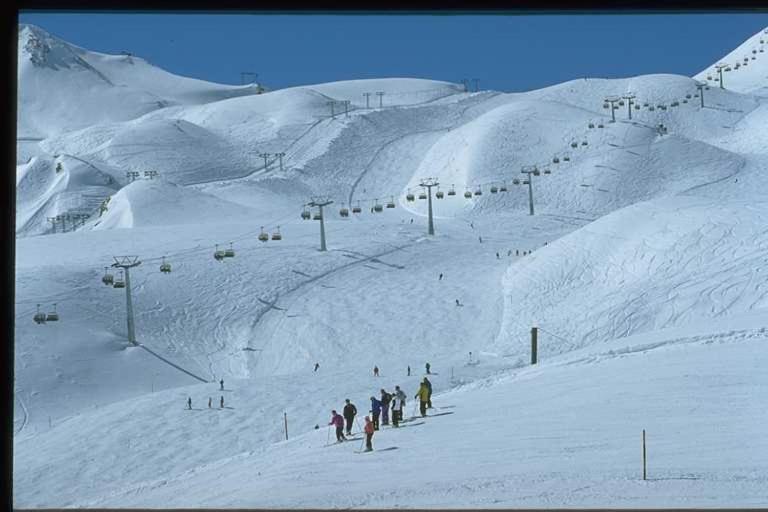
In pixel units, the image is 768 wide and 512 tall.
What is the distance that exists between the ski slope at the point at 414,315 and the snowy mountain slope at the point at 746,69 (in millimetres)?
13497

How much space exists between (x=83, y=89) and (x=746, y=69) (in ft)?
285

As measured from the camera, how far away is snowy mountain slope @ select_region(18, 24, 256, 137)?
12000cm

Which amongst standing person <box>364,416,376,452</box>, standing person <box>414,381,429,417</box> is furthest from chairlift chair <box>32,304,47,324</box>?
standing person <box>364,416,376,452</box>

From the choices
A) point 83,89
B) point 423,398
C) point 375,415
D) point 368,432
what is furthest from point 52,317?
point 83,89

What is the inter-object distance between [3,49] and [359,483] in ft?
22.3

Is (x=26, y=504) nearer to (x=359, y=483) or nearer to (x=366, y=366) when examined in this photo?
(x=359, y=483)

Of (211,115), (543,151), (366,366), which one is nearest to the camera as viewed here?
(366,366)

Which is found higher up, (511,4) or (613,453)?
(511,4)

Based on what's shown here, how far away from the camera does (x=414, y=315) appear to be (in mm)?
32344

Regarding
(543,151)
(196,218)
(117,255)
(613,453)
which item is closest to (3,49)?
(613,453)

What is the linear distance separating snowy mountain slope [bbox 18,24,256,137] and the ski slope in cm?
4063

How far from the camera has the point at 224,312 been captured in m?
33.0

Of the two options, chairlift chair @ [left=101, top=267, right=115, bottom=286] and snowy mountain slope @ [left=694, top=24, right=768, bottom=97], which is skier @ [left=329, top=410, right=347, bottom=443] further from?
snowy mountain slope @ [left=694, top=24, right=768, bottom=97]

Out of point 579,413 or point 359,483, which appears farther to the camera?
point 579,413
